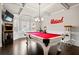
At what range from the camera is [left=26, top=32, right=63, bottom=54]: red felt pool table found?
2.60 meters

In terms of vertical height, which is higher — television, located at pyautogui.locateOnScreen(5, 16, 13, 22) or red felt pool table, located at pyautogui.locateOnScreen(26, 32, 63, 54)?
television, located at pyautogui.locateOnScreen(5, 16, 13, 22)

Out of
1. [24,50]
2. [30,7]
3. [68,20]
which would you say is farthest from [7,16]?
[68,20]

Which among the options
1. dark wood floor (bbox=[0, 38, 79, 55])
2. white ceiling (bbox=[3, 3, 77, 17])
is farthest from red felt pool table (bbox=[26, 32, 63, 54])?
white ceiling (bbox=[3, 3, 77, 17])

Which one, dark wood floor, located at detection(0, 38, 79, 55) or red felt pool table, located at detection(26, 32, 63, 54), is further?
dark wood floor, located at detection(0, 38, 79, 55)

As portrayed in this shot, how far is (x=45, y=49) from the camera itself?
2670 millimetres

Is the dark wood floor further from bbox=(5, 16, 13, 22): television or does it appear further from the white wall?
bbox=(5, 16, 13, 22): television

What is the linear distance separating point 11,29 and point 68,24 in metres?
1.45

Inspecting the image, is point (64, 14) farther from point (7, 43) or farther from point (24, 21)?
point (7, 43)

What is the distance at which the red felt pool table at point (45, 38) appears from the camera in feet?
8.54

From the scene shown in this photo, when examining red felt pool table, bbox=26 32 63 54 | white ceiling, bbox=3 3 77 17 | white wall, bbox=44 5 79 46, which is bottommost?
red felt pool table, bbox=26 32 63 54

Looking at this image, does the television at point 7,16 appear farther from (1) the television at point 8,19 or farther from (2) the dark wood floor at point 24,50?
(2) the dark wood floor at point 24,50

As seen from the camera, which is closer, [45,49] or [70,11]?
[45,49]

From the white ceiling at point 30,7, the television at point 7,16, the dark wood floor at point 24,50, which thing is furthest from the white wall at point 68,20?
the television at point 7,16

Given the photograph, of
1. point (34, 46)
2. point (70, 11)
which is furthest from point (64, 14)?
point (34, 46)
